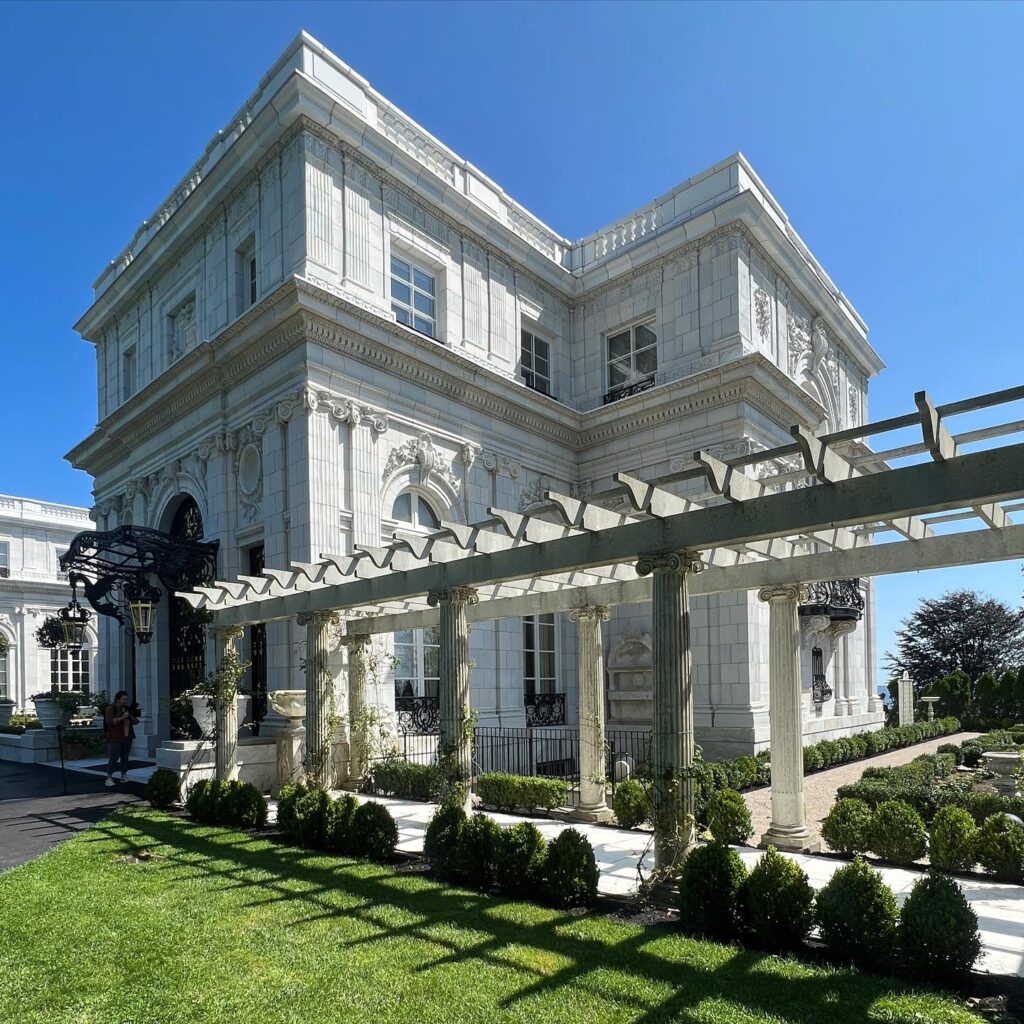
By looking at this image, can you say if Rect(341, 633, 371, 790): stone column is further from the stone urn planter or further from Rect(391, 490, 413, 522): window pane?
the stone urn planter

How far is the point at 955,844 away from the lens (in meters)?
8.40

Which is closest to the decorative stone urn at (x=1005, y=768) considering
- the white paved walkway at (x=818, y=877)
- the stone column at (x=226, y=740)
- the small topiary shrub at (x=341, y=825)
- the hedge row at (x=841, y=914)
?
the white paved walkway at (x=818, y=877)

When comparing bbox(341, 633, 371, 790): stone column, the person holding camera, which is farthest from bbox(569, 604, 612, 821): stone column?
the person holding camera

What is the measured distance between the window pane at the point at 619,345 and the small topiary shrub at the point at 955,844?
1580 cm

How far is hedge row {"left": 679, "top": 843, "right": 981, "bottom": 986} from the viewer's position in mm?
5566

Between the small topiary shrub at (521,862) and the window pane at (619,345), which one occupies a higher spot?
the window pane at (619,345)

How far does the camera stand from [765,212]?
1970 centimetres

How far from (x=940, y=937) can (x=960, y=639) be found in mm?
43593

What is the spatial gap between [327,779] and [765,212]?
16364 mm

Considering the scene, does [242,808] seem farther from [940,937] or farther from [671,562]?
[940,937]

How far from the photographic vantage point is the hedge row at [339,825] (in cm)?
940

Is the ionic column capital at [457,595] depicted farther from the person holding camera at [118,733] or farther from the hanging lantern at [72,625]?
the hanging lantern at [72,625]

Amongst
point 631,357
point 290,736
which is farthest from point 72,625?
point 631,357

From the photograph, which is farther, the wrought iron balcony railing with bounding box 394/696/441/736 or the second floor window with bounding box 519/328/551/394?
the second floor window with bounding box 519/328/551/394
